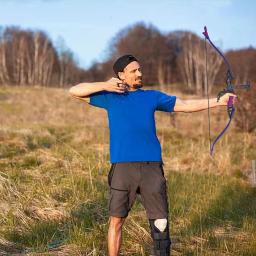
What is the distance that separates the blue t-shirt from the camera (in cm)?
395

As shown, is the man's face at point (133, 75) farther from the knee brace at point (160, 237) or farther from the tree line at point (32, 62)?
the tree line at point (32, 62)

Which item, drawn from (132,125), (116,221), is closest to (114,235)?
(116,221)

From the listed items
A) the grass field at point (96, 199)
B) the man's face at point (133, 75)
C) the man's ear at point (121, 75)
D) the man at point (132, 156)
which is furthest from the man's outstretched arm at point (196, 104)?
the grass field at point (96, 199)

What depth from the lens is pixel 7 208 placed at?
5.73 m

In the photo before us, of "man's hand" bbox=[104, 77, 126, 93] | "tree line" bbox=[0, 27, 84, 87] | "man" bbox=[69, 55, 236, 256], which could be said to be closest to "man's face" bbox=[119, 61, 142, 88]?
"man" bbox=[69, 55, 236, 256]

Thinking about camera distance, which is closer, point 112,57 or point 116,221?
point 116,221

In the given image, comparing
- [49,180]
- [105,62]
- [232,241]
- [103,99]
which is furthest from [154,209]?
[105,62]

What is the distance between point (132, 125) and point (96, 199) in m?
2.68

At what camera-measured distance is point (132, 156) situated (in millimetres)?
3951

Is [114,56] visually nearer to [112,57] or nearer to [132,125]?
[112,57]

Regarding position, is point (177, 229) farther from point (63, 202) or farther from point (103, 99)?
point (103, 99)

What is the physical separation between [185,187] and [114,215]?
379 centimetres

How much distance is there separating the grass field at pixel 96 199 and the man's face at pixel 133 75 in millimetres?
1497

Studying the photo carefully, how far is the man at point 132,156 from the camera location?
3.96 m
